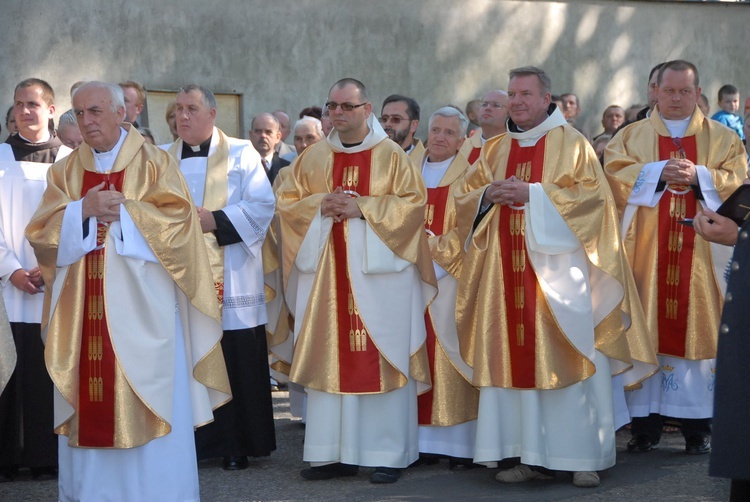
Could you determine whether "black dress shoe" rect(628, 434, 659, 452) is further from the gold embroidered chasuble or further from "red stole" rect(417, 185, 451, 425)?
"red stole" rect(417, 185, 451, 425)

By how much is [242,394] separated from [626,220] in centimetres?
280

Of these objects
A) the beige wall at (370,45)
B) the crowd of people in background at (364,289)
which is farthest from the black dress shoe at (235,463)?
the beige wall at (370,45)

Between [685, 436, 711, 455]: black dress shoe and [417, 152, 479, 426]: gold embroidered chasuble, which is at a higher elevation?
[417, 152, 479, 426]: gold embroidered chasuble

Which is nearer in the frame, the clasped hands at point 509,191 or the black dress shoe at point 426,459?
the clasped hands at point 509,191

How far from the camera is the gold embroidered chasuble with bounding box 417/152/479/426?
7.30 metres

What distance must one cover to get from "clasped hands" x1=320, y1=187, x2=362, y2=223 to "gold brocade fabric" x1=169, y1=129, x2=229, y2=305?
76 cm

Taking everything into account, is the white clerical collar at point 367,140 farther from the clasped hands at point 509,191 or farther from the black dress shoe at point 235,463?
the black dress shoe at point 235,463

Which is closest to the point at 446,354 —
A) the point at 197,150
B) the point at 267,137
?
the point at 197,150

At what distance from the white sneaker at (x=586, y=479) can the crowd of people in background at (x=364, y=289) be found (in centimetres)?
5

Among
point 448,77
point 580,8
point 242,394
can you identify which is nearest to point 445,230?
point 242,394

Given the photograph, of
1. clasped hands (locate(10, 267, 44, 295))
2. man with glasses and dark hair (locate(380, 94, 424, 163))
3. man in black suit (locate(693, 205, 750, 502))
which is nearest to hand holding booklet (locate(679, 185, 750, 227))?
man in black suit (locate(693, 205, 750, 502))

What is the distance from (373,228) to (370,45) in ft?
31.3

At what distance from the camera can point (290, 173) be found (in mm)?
7359

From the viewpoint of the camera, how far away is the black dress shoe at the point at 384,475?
22.4ft
